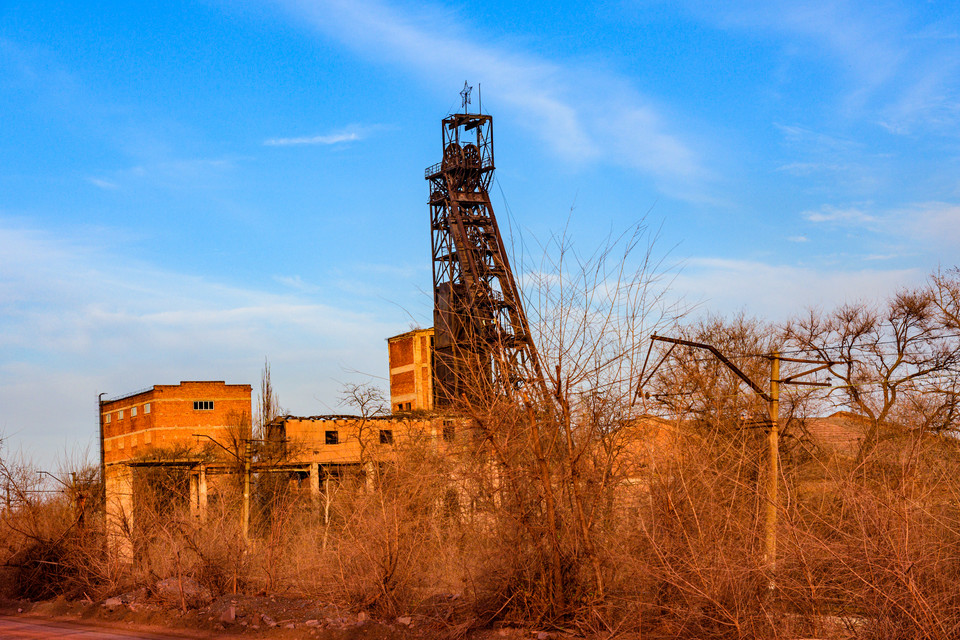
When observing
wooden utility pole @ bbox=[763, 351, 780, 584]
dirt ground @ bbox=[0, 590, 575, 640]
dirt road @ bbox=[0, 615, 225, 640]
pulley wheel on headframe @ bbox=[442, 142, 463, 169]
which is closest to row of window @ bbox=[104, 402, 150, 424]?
pulley wheel on headframe @ bbox=[442, 142, 463, 169]

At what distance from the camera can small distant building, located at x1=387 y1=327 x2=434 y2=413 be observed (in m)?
51.4

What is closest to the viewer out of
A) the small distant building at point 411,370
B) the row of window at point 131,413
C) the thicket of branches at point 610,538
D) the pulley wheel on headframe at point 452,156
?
the thicket of branches at point 610,538

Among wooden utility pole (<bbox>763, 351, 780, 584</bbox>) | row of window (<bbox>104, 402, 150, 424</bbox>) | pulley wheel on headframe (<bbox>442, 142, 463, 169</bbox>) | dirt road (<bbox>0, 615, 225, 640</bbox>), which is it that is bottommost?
dirt road (<bbox>0, 615, 225, 640</bbox>)

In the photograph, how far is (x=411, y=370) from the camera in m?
52.3

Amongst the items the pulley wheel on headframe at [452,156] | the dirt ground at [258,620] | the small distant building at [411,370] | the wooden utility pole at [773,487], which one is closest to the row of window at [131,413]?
the small distant building at [411,370]

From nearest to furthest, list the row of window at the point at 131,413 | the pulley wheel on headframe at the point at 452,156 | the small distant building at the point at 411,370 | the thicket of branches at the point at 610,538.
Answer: the thicket of branches at the point at 610,538 < the pulley wheel on headframe at the point at 452,156 < the small distant building at the point at 411,370 < the row of window at the point at 131,413

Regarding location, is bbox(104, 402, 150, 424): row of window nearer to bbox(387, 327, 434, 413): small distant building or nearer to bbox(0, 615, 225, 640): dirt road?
bbox(387, 327, 434, 413): small distant building

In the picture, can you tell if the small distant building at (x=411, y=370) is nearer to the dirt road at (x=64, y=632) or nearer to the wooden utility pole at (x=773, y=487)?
the dirt road at (x=64, y=632)

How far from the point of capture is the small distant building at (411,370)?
169 ft

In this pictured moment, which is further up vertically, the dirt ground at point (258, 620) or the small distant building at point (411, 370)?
the small distant building at point (411, 370)

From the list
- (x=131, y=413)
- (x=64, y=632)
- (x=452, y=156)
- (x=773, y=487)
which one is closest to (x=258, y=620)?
(x=64, y=632)

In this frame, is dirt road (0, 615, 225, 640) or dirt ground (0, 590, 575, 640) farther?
dirt road (0, 615, 225, 640)

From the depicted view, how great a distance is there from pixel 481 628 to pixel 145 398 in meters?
63.9

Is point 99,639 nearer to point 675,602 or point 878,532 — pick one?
point 675,602
